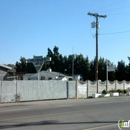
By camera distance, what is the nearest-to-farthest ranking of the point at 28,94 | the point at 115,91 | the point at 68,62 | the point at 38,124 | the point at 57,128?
the point at 57,128 → the point at 38,124 → the point at 28,94 → the point at 115,91 → the point at 68,62

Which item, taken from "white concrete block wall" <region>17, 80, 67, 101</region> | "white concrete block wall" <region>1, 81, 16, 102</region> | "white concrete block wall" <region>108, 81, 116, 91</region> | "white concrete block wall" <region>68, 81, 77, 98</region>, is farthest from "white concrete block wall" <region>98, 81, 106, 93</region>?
"white concrete block wall" <region>1, 81, 16, 102</region>

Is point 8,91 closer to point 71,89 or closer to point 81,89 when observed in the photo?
point 71,89

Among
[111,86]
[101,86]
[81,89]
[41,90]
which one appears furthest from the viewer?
[111,86]

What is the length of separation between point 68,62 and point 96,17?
4933 cm

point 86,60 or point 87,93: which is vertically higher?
point 86,60

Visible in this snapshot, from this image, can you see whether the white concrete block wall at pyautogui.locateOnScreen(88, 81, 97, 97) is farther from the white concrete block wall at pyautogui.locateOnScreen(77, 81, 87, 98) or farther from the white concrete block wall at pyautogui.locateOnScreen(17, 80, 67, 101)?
the white concrete block wall at pyautogui.locateOnScreen(17, 80, 67, 101)

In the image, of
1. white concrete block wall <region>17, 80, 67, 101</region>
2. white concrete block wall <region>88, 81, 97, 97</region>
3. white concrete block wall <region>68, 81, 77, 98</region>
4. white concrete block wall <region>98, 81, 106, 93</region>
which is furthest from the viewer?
white concrete block wall <region>98, 81, 106, 93</region>

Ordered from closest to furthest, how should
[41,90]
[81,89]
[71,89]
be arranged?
[41,90], [71,89], [81,89]

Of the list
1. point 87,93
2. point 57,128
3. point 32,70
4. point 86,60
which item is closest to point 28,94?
point 87,93

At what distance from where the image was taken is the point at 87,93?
33.3 metres

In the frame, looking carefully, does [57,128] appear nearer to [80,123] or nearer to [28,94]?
[80,123]

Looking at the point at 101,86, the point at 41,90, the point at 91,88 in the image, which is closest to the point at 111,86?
the point at 101,86

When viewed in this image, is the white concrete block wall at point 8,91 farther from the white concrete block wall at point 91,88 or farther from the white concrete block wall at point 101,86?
the white concrete block wall at point 101,86

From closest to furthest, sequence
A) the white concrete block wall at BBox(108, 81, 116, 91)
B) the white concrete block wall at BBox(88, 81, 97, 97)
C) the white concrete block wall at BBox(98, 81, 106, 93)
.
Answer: the white concrete block wall at BBox(88, 81, 97, 97) → the white concrete block wall at BBox(98, 81, 106, 93) → the white concrete block wall at BBox(108, 81, 116, 91)
